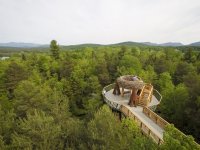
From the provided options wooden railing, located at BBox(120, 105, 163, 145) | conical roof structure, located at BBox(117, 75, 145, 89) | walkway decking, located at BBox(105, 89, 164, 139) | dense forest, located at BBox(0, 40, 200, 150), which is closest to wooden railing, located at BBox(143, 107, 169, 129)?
walkway decking, located at BBox(105, 89, 164, 139)

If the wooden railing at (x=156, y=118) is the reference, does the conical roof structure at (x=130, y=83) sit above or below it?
above

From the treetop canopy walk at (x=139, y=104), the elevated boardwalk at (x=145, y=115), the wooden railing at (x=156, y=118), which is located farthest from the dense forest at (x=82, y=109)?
the wooden railing at (x=156, y=118)

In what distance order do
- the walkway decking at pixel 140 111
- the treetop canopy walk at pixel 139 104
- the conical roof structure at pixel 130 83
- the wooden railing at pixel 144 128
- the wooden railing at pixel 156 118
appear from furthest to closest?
the conical roof structure at pixel 130 83, the treetop canopy walk at pixel 139 104, the wooden railing at pixel 156 118, the walkway decking at pixel 140 111, the wooden railing at pixel 144 128

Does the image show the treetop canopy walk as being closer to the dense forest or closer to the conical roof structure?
the conical roof structure

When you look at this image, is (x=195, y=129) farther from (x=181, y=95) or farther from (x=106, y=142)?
(x=106, y=142)

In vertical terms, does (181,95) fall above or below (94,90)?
above

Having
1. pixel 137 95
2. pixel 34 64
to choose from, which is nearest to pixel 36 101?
pixel 137 95

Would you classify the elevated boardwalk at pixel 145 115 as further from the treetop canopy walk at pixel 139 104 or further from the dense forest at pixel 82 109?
the dense forest at pixel 82 109
